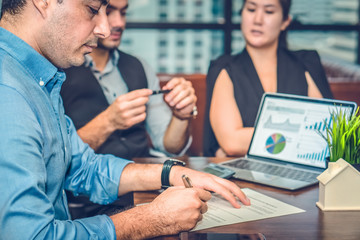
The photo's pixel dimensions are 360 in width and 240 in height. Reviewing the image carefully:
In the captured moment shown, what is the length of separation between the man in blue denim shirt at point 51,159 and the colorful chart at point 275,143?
1.38 feet

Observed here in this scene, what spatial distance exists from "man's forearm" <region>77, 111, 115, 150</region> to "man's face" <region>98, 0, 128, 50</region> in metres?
0.43

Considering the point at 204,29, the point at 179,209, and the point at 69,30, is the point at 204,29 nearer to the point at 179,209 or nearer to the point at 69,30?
the point at 69,30

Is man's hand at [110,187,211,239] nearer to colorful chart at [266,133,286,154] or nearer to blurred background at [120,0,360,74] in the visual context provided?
colorful chart at [266,133,286,154]

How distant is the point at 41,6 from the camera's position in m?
1.13

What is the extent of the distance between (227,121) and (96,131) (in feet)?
1.98

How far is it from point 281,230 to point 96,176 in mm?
666

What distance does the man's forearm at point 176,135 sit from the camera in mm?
2203

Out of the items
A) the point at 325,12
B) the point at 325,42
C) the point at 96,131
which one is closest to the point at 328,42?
the point at 325,42

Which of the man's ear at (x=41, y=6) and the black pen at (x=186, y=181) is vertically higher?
the man's ear at (x=41, y=6)

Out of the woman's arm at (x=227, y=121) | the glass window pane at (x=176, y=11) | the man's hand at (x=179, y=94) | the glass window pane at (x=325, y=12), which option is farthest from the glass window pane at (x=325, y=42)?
the man's hand at (x=179, y=94)

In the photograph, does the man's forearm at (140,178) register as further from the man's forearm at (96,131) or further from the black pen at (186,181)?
the man's forearm at (96,131)

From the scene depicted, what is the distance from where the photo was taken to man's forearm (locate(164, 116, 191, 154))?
2.20 meters

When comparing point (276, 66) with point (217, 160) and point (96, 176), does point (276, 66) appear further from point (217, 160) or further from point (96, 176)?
point (96, 176)

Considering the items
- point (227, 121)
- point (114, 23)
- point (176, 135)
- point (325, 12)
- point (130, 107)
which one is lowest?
point (176, 135)
